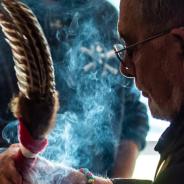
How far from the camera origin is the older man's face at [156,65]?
999 millimetres

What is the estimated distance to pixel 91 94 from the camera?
1680mm

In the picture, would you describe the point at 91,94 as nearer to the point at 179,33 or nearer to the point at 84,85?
the point at 84,85

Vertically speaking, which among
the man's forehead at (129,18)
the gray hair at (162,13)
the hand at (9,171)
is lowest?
the hand at (9,171)

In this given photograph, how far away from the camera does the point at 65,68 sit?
5.36 feet

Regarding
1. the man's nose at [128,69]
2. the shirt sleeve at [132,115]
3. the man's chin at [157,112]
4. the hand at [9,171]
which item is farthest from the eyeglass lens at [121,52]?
the shirt sleeve at [132,115]

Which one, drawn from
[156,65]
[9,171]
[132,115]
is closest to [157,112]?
[156,65]

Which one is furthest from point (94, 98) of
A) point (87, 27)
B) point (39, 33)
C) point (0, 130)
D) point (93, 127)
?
point (39, 33)

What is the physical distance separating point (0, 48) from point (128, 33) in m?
0.59

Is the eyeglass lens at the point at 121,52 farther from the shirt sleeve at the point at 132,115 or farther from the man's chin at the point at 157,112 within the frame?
the shirt sleeve at the point at 132,115

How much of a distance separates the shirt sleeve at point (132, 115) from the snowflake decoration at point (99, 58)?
3.4 inches

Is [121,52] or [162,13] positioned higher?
[162,13]

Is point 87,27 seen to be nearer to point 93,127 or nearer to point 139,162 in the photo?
point 93,127

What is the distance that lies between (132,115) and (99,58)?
0.22m

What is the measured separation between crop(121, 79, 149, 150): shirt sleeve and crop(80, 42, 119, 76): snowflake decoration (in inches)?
3.4
